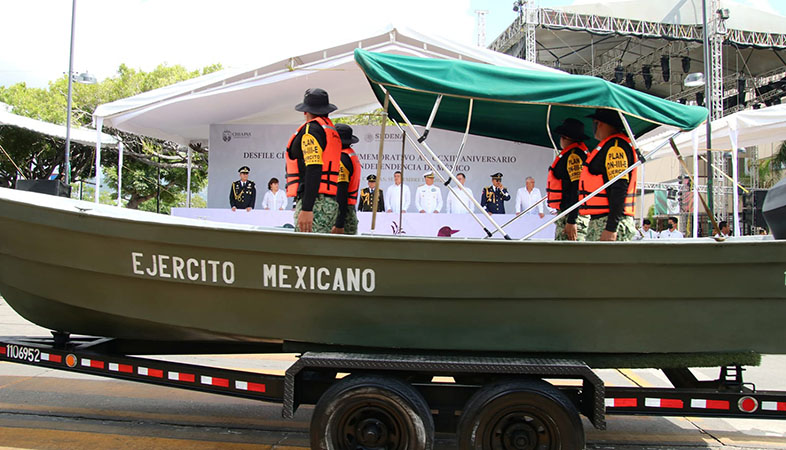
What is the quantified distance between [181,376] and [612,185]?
9.74 feet

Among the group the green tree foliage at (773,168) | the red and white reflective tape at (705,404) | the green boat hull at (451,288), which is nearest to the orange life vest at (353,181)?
the green boat hull at (451,288)

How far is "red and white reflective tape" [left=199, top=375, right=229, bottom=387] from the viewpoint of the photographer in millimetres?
3270

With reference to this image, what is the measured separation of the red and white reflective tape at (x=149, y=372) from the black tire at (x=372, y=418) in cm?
112

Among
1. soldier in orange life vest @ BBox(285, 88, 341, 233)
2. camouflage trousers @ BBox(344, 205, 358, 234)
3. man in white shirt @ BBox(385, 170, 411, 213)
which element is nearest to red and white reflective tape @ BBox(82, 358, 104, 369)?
soldier in orange life vest @ BBox(285, 88, 341, 233)

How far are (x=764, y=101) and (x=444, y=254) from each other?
30.5 meters

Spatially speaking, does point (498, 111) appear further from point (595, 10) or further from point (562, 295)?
point (595, 10)

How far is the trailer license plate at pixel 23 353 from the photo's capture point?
140 inches

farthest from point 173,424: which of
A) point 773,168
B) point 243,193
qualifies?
point 773,168

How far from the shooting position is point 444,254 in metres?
2.87

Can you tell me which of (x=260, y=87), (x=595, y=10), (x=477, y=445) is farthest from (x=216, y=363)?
(x=595, y=10)

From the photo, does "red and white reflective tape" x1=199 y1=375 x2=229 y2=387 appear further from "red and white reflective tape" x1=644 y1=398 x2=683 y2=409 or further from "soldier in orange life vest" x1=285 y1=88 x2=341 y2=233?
"red and white reflective tape" x1=644 y1=398 x2=683 y2=409

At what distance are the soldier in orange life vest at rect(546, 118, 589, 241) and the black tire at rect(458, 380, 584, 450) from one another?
1788mm

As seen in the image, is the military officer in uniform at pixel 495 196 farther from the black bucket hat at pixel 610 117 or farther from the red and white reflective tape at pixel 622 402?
the red and white reflective tape at pixel 622 402

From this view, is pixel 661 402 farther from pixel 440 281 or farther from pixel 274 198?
pixel 274 198
